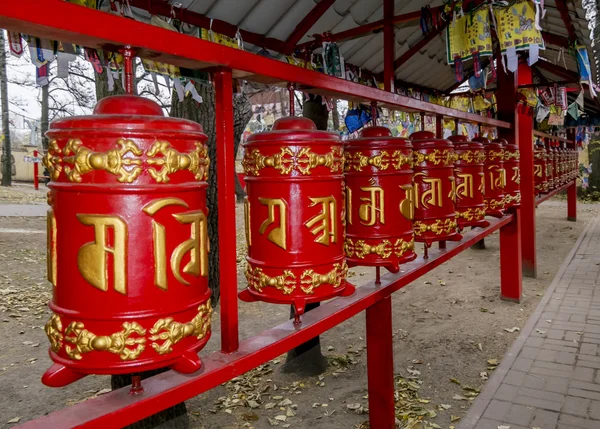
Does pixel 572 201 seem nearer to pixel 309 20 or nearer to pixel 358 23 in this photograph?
pixel 358 23

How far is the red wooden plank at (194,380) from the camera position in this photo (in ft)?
4.15

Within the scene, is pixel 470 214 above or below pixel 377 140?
below

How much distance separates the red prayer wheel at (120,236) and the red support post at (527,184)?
5882 millimetres

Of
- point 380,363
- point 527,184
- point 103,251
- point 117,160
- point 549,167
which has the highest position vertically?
point 549,167

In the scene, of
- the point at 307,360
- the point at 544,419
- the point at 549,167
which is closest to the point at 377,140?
the point at 544,419

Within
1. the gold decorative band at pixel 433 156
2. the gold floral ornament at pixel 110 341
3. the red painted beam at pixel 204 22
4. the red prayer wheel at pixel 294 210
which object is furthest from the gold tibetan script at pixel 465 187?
the gold floral ornament at pixel 110 341

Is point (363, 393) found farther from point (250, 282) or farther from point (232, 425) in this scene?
point (250, 282)

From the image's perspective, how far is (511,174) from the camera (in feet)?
13.6

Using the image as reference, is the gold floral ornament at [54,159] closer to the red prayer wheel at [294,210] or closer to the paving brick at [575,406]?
A: the red prayer wheel at [294,210]

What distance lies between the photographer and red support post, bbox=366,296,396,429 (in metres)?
2.83

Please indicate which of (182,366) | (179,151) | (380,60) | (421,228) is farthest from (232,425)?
(380,60)

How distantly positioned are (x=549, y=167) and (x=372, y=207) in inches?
274

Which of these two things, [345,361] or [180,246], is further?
[345,361]

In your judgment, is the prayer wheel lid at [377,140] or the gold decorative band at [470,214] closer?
the prayer wheel lid at [377,140]
